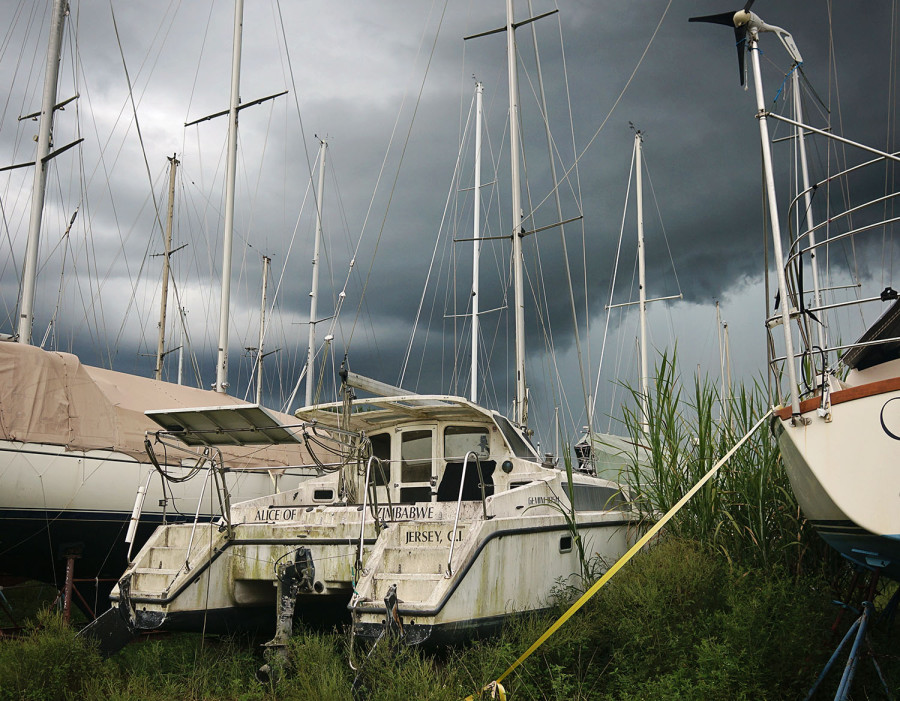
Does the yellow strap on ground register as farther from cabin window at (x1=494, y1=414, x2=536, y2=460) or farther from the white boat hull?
the white boat hull

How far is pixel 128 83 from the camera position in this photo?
51.1 feet

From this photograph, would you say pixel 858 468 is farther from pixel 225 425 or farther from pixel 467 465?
pixel 225 425

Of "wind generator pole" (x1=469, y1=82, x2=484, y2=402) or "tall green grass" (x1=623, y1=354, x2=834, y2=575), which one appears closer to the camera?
"tall green grass" (x1=623, y1=354, x2=834, y2=575)

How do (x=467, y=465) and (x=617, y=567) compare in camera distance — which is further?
(x=467, y=465)

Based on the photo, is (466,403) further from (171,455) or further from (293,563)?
(171,455)

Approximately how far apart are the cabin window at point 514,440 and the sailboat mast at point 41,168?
29.0 ft

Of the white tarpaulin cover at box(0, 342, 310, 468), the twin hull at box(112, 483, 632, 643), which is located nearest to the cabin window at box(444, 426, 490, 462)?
the twin hull at box(112, 483, 632, 643)

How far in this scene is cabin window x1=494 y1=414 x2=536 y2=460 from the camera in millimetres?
9562

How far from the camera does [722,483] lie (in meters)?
8.08

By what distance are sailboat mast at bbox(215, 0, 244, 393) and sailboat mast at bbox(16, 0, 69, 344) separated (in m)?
3.68

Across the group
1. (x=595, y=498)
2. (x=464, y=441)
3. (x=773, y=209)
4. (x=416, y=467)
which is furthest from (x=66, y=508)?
(x=773, y=209)

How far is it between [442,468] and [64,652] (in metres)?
4.93

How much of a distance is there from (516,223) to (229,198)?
7.44m

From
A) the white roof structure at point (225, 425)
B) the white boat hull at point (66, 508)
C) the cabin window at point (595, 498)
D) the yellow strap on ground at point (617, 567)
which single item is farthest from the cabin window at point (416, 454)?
the yellow strap on ground at point (617, 567)
